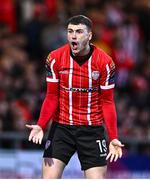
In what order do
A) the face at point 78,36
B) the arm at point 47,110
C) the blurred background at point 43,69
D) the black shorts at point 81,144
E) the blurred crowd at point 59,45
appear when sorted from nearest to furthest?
1. the face at point 78,36
2. the arm at point 47,110
3. the black shorts at point 81,144
4. the blurred background at point 43,69
5. the blurred crowd at point 59,45

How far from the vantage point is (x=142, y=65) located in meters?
16.5

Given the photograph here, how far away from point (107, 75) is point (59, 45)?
6123 millimetres

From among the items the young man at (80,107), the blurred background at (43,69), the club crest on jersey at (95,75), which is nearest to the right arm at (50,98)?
the young man at (80,107)

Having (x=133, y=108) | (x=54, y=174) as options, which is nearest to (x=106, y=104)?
(x=54, y=174)

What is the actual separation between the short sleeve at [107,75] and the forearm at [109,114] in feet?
0.21

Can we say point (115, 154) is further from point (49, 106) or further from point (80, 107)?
point (49, 106)

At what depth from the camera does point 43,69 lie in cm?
1554

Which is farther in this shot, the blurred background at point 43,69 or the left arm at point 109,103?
the blurred background at point 43,69

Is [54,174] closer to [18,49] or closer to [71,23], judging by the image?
[71,23]

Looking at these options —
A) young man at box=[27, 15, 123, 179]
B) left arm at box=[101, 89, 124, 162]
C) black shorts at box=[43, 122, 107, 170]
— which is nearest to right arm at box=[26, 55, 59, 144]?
young man at box=[27, 15, 123, 179]

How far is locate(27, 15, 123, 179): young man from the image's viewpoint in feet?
30.9

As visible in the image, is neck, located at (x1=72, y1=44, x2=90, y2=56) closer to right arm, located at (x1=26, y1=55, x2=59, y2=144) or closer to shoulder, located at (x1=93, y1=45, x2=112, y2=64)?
shoulder, located at (x1=93, y1=45, x2=112, y2=64)

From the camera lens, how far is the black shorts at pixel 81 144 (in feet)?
31.4

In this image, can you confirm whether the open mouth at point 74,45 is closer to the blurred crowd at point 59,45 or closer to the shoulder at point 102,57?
the shoulder at point 102,57
